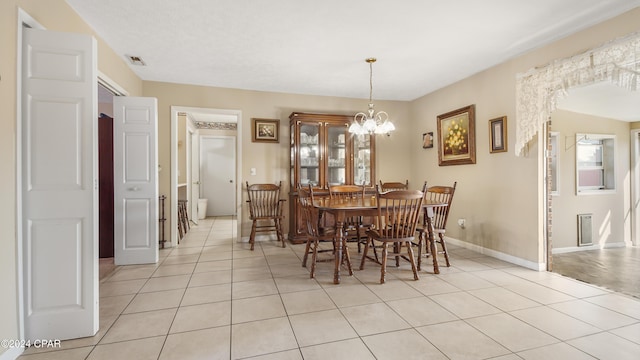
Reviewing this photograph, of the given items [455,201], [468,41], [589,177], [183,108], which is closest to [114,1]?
[183,108]

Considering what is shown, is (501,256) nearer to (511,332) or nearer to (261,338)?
(511,332)

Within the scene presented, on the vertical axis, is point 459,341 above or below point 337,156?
below

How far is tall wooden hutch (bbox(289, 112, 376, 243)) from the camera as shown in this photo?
447cm

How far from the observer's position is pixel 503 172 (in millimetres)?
3525

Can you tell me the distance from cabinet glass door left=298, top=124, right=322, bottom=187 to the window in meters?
3.89

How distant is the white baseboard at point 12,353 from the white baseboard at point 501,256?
4390 mm

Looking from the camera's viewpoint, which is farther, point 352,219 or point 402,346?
point 352,219

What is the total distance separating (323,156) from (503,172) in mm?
2469

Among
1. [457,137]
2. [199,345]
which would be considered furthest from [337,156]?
[199,345]

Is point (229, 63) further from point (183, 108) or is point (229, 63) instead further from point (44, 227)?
point (44, 227)

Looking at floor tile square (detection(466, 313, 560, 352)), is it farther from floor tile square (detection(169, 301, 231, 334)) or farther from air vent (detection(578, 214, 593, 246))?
air vent (detection(578, 214, 593, 246))

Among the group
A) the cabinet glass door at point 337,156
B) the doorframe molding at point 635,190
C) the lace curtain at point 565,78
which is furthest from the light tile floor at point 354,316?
the doorframe molding at point 635,190

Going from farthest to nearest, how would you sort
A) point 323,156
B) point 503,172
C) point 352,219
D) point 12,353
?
point 323,156 → point 352,219 → point 503,172 → point 12,353

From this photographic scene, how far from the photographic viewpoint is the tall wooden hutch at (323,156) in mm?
4473
